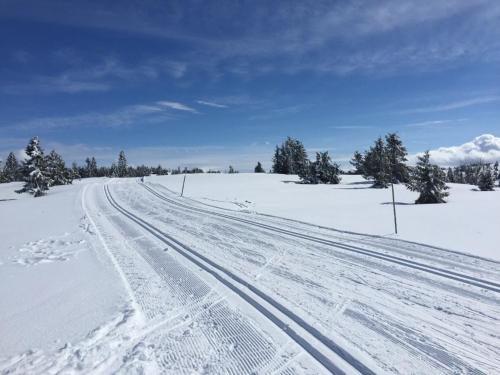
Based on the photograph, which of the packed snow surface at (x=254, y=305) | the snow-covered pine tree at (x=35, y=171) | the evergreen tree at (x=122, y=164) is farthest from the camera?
the evergreen tree at (x=122, y=164)

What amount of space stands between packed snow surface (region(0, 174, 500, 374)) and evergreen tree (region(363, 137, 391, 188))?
99.5 ft

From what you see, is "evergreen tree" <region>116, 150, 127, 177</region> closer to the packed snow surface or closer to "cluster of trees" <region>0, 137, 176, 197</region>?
"cluster of trees" <region>0, 137, 176, 197</region>

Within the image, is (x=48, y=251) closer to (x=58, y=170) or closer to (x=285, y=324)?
(x=285, y=324)

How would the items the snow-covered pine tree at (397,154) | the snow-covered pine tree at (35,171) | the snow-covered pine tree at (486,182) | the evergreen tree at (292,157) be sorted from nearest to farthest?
the snow-covered pine tree at (35,171) < the snow-covered pine tree at (486,182) < the snow-covered pine tree at (397,154) < the evergreen tree at (292,157)

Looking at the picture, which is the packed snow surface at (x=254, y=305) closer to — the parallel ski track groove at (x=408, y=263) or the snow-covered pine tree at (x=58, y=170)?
the parallel ski track groove at (x=408, y=263)

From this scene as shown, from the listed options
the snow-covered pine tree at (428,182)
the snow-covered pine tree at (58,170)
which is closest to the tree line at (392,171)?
the snow-covered pine tree at (428,182)

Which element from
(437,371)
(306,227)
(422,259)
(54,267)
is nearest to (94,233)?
(54,267)

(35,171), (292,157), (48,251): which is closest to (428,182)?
(48,251)

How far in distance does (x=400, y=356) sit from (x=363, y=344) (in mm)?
435

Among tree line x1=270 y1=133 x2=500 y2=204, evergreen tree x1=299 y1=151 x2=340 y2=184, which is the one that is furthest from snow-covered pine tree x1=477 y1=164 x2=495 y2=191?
evergreen tree x1=299 y1=151 x2=340 y2=184

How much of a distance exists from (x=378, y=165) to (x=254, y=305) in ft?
135

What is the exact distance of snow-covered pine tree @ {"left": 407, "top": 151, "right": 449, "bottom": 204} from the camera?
23.0 m

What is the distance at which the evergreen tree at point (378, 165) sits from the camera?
40031 mm

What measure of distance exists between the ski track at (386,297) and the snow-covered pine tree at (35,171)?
3409 cm
